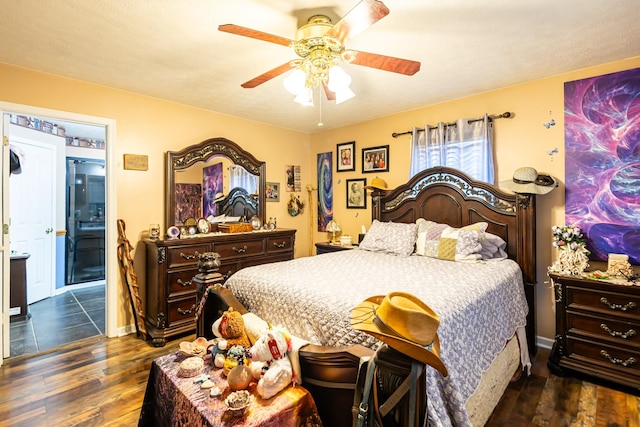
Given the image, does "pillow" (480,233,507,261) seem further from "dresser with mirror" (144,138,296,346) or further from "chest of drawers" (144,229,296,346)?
"chest of drawers" (144,229,296,346)

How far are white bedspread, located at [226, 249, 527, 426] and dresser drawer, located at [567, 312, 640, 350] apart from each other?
1.08 ft

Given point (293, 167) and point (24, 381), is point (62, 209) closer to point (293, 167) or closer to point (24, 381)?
point (24, 381)

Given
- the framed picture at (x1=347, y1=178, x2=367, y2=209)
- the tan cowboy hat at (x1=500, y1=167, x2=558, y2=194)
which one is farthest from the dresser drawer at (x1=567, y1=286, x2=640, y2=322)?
the framed picture at (x1=347, y1=178, x2=367, y2=209)

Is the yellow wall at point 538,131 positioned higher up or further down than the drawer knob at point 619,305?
higher up

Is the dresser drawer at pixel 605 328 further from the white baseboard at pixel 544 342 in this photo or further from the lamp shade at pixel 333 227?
the lamp shade at pixel 333 227

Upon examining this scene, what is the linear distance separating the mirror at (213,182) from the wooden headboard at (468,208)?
1636 millimetres

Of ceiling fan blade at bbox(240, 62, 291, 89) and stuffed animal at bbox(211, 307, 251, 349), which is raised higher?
ceiling fan blade at bbox(240, 62, 291, 89)

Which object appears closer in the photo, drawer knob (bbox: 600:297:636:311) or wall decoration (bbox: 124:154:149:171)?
drawer knob (bbox: 600:297:636:311)

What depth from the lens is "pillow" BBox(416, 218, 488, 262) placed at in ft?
8.98

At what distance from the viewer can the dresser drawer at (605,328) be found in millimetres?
2170

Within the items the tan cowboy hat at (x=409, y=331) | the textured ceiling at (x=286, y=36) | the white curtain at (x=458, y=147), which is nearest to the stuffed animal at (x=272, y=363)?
the tan cowboy hat at (x=409, y=331)

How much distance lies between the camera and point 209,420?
1309 mm

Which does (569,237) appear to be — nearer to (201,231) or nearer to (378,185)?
(378,185)

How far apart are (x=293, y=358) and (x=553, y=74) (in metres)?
3.18
